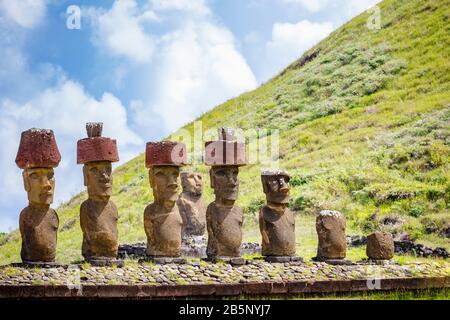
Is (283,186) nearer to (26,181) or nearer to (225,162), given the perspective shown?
(225,162)

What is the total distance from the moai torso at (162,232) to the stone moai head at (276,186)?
6.29 ft

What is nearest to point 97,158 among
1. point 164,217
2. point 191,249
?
point 164,217

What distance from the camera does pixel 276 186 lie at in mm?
17422

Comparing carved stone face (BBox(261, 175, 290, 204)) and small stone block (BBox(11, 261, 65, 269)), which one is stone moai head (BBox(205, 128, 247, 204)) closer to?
carved stone face (BBox(261, 175, 290, 204))


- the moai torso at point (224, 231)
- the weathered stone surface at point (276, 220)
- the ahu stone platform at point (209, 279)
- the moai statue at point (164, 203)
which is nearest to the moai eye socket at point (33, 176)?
the ahu stone platform at point (209, 279)

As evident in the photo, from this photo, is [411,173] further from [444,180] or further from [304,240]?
[304,240]

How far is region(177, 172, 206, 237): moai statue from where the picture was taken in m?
24.7

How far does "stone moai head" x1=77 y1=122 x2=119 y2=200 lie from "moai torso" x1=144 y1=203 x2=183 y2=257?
0.96m

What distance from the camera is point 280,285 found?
15617 mm

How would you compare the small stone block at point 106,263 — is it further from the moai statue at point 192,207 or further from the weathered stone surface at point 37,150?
the moai statue at point 192,207

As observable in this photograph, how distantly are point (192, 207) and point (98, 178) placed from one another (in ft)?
28.6

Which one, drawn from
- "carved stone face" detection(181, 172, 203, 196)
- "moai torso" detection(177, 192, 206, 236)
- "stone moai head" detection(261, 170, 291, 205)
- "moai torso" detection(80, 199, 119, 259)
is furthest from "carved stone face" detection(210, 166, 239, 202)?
"carved stone face" detection(181, 172, 203, 196)

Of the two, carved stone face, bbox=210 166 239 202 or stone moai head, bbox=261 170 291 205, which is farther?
stone moai head, bbox=261 170 291 205
